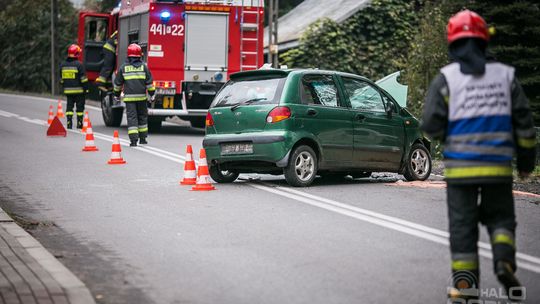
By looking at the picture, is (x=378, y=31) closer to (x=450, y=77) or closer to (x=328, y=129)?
(x=328, y=129)

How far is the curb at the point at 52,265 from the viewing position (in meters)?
6.65

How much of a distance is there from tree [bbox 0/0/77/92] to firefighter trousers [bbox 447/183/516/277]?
61.2 meters

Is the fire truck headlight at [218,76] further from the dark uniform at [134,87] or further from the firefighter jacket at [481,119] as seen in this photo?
the firefighter jacket at [481,119]

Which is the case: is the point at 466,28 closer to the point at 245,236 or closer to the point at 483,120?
the point at 483,120

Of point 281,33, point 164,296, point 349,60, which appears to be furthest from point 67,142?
point 281,33

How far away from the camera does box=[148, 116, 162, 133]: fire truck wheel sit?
Result: 24703 mm

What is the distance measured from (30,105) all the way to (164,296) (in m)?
31.8

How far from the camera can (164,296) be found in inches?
272

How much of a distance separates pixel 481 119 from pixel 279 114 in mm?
6789

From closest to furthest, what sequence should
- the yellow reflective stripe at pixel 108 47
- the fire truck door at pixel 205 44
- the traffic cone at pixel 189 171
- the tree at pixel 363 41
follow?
the traffic cone at pixel 189 171, the fire truck door at pixel 205 44, the yellow reflective stripe at pixel 108 47, the tree at pixel 363 41

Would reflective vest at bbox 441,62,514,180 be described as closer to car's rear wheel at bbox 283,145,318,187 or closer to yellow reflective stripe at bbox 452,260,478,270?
yellow reflective stripe at bbox 452,260,478,270

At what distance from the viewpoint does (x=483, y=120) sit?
634 centimetres

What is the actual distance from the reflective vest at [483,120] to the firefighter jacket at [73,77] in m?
19.7

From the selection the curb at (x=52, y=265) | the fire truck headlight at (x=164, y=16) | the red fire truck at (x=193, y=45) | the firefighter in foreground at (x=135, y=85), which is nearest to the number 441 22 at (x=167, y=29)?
the red fire truck at (x=193, y=45)
